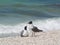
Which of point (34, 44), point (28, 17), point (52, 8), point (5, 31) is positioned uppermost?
point (52, 8)

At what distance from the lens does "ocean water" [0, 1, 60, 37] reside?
11.7 metres

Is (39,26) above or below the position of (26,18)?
below

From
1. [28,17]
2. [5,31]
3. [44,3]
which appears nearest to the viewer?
[5,31]

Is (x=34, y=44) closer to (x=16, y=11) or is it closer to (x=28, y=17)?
(x=28, y=17)

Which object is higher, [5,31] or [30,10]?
[30,10]

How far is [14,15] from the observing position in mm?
15414

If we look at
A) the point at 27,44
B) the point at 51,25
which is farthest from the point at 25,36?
the point at 51,25

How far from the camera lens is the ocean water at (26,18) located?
460 inches

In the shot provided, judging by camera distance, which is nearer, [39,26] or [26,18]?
[39,26]

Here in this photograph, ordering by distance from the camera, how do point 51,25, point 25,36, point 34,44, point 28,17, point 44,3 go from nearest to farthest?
point 34,44
point 25,36
point 51,25
point 28,17
point 44,3

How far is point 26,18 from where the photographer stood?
14578 millimetres

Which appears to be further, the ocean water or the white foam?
the ocean water

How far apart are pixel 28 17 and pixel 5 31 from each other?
398 centimetres

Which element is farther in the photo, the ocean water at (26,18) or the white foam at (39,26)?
the ocean water at (26,18)
